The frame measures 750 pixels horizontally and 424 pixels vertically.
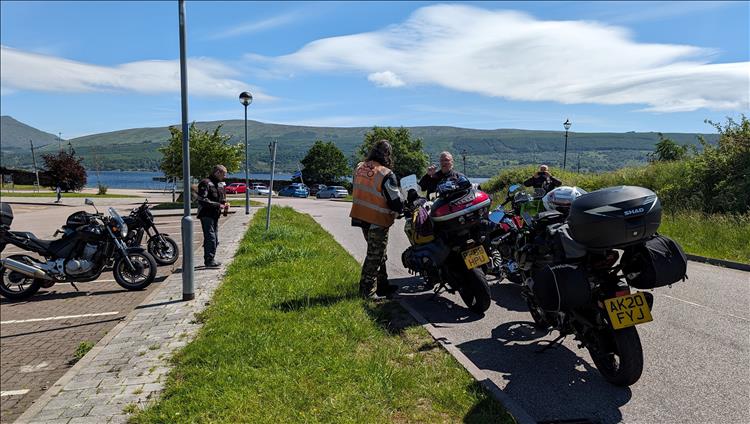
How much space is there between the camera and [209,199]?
357 inches

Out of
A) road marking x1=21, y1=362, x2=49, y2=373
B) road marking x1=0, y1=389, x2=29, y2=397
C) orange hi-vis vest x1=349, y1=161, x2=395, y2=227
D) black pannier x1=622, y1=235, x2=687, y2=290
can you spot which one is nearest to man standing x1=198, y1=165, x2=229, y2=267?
orange hi-vis vest x1=349, y1=161, x2=395, y2=227

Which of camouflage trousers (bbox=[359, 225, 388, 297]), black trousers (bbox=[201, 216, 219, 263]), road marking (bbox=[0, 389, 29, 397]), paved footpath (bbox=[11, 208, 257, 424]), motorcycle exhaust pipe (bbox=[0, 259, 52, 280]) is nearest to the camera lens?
paved footpath (bbox=[11, 208, 257, 424])

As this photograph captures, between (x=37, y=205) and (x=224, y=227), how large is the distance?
19.0 meters

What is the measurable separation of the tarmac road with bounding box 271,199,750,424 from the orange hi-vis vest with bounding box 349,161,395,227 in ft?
4.12

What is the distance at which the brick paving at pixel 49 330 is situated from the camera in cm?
449

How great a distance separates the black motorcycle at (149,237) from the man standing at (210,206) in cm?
106

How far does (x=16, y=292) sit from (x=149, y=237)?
2.64 meters

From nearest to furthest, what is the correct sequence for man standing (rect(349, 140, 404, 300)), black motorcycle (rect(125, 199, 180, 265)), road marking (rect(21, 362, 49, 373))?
1. road marking (rect(21, 362, 49, 373))
2. man standing (rect(349, 140, 404, 300))
3. black motorcycle (rect(125, 199, 180, 265))

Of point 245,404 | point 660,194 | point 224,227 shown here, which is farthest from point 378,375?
point 660,194

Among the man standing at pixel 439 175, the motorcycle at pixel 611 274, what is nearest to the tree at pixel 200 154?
the man standing at pixel 439 175

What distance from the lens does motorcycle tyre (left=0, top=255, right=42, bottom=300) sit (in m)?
7.30

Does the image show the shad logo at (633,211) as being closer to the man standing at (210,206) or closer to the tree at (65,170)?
the man standing at (210,206)

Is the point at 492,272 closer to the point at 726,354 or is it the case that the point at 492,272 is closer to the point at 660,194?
the point at 726,354

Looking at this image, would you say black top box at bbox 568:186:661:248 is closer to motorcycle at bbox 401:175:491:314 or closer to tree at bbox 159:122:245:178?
motorcycle at bbox 401:175:491:314
